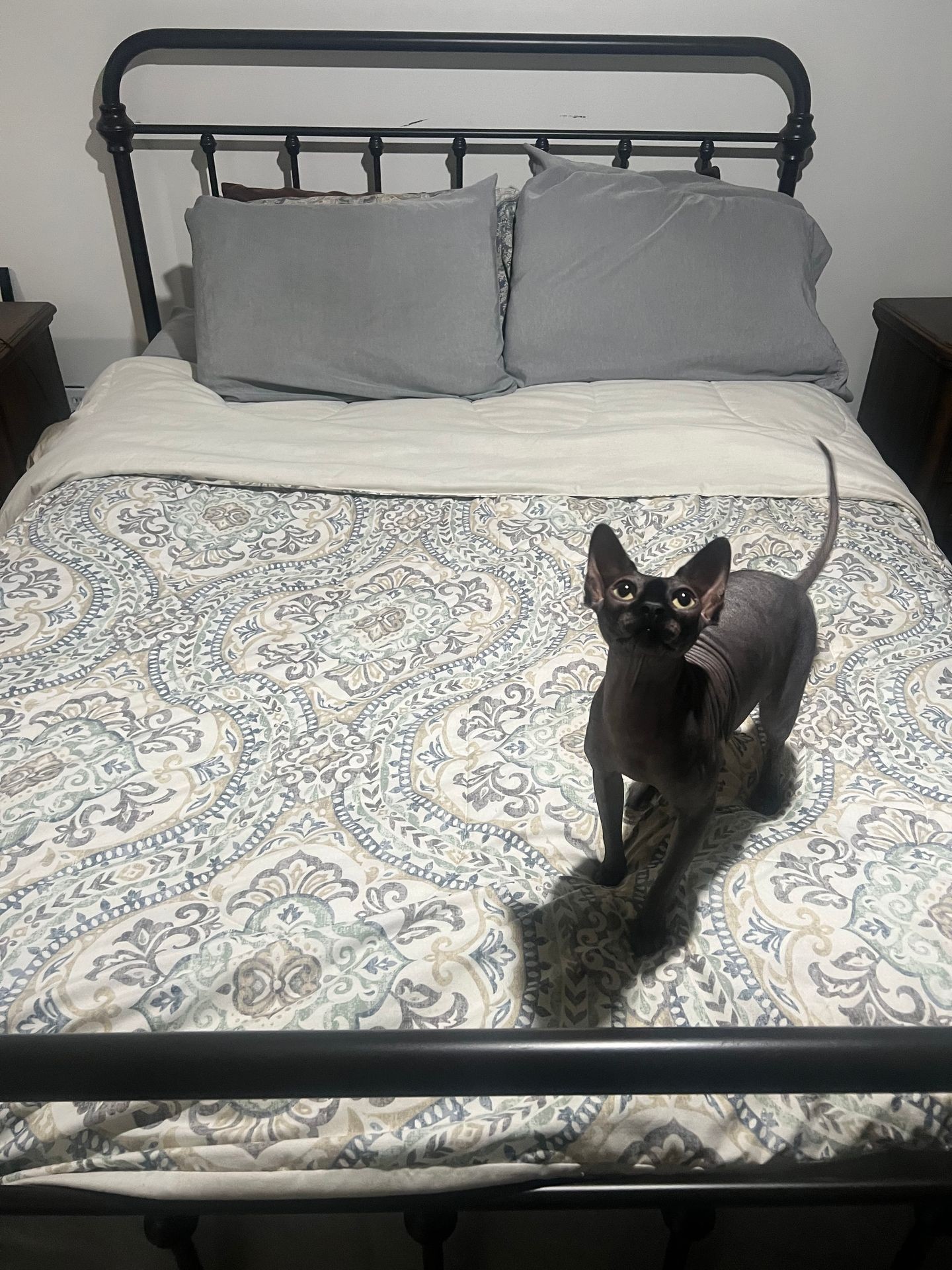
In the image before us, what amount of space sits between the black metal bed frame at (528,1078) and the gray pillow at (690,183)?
5.86 ft

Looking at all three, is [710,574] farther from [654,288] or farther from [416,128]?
[416,128]

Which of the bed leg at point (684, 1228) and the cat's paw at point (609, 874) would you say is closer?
the bed leg at point (684, 1228)

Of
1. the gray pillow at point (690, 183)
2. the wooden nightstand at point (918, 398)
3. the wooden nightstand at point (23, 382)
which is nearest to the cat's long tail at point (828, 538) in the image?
the gray pillow at point (690, 183)

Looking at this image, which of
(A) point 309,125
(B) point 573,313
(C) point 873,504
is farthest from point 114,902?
(A) point 309,125

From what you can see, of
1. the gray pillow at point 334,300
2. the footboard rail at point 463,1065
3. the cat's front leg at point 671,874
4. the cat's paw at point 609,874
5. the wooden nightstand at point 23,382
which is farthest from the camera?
the wooden nightstand at point 23,382

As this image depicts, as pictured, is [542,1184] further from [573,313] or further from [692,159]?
[692,159]

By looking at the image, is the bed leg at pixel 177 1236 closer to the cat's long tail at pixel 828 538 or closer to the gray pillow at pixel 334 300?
the cat's long tail at pixel 828 538

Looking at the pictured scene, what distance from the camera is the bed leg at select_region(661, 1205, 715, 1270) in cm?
65

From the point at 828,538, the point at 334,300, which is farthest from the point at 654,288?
the point at 828,538

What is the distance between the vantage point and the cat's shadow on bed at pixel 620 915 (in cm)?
72

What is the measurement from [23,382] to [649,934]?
77.8 inches

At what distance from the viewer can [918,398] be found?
212cm

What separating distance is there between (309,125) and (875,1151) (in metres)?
2.21

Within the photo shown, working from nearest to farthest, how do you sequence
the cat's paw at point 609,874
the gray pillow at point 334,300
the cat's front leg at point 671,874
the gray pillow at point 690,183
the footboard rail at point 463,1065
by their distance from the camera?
the footboard rail at point 463,1065
the cat's front leg at point 671,874
the cat's paw at point 609,874
the gray pillow at point 334,300
the gray pillow at point 690,183
